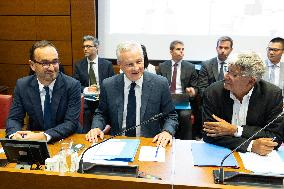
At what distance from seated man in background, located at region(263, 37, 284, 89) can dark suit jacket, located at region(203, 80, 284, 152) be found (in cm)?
213

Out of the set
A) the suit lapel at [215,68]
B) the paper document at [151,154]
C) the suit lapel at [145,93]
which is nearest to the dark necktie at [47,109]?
the suit lapel at [145,93]

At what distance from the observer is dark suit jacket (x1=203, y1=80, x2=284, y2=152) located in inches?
90.5

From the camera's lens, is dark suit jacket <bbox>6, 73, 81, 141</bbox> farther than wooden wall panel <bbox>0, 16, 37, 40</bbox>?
No

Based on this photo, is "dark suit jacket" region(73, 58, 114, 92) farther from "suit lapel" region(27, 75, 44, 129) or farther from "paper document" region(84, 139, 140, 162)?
"paper document" region(84, 139, 140, 162)

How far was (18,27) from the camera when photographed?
610cm

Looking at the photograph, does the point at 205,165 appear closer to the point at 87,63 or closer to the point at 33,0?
the point at 87,63

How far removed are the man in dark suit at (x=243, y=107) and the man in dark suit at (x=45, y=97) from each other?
3.54 feet

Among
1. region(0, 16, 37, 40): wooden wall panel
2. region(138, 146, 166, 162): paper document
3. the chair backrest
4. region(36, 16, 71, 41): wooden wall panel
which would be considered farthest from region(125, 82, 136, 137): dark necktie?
region(0, 16, 37, 40): wooden wall panel

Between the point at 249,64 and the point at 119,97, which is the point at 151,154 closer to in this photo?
the point at 119,97

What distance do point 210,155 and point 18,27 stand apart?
16.6 feet

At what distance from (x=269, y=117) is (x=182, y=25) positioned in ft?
11.4

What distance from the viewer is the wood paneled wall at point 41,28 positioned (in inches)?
229

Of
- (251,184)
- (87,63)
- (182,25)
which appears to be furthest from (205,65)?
(251,184)

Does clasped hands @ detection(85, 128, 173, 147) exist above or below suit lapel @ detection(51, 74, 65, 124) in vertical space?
below
